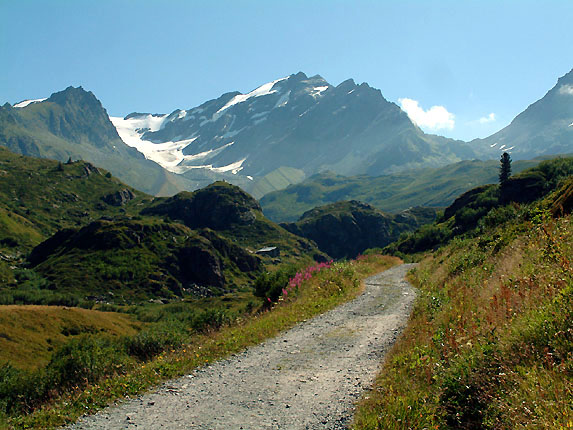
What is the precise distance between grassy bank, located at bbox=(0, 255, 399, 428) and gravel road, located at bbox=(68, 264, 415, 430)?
0.66 metres

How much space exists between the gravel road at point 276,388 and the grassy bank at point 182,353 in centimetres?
66

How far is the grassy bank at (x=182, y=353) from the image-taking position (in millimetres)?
9594

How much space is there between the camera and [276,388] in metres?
9.62

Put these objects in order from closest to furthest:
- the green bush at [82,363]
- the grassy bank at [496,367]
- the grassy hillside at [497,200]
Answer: the grassy bank at [496,367]
the green bush at [82,363]
the grassy hillside at [497,200]

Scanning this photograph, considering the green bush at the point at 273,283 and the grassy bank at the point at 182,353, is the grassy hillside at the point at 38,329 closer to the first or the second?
the grassy bank at the point at 182,353

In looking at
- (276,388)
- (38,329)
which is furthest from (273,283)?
(38,329)

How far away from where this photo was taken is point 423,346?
965 cm

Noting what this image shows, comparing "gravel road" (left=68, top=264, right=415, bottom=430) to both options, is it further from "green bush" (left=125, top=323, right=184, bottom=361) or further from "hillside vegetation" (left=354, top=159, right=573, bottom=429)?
"green bush" (left=125, top=323, right=184, bottom=361)

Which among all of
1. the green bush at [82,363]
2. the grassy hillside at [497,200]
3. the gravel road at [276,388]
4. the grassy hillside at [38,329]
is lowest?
the grassy hillside at [497,200]

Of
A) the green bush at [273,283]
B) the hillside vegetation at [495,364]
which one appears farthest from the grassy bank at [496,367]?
the green bush at [273,283]

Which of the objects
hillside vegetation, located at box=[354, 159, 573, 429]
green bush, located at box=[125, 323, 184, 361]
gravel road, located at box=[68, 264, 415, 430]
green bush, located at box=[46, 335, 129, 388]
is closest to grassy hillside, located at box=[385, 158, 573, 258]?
green bush, located at box=[125, 323, 184, 361]

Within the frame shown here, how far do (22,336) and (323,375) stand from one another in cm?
6806

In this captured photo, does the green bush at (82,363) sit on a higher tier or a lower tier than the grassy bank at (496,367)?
lower

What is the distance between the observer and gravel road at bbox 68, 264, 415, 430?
802cm
